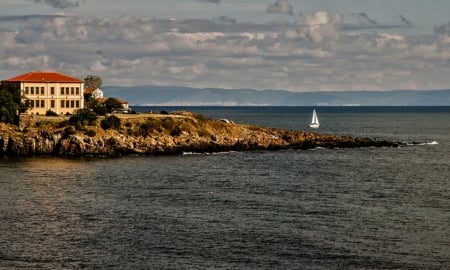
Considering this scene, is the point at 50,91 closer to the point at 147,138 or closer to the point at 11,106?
the point at 11,106

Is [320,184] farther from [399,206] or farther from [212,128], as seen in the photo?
[212,128]

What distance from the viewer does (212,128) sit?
435ft

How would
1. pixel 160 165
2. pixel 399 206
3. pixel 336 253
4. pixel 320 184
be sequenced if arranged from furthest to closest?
pixel 160 165 → pixel 320 184 → pixel 399 206 → pixel 336 253

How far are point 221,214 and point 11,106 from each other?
70.2m

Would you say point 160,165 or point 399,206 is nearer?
point 399,206

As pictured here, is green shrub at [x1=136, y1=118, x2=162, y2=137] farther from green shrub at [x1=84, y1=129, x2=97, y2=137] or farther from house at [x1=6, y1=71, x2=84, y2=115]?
house at [x1=6, y1=71, x2=84, y2=115]

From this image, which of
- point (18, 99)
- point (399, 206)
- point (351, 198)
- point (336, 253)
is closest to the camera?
point (336, 253)

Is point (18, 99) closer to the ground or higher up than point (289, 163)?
higher up

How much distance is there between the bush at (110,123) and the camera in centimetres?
12238

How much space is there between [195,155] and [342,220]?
5611cm

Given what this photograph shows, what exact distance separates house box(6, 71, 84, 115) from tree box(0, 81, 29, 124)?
612cm

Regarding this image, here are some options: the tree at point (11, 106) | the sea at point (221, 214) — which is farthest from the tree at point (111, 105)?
the sea at point (221, 214)

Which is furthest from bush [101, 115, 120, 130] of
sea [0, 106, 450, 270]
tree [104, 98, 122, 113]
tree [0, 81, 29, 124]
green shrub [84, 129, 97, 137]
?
tree [104, 98, 122, 113]

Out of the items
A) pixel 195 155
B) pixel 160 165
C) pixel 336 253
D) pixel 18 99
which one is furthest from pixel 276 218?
pixel 18 99
